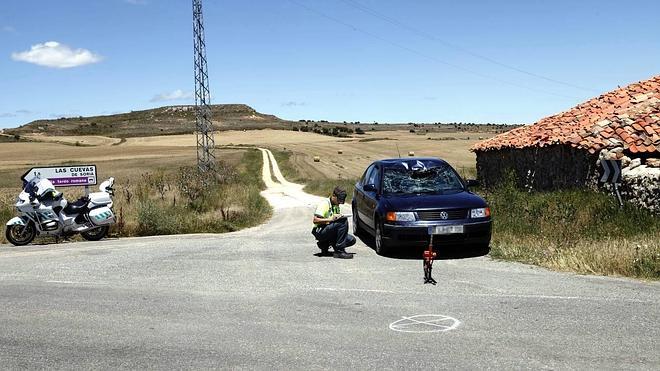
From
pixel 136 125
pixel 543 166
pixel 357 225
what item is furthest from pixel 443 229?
pixel 136 125

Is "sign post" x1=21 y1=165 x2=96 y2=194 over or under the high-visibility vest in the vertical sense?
over

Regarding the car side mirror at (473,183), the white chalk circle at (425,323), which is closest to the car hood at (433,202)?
the car side mirror at (473,183)

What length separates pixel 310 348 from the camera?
5.50m

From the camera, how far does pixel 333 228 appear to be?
10.8m

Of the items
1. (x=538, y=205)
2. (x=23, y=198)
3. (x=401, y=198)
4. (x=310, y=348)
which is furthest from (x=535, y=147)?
(x=310, y=348)

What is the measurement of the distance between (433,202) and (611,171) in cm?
658

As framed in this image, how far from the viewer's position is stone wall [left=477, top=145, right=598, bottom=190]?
16.8m

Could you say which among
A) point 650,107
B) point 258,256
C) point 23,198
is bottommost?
point 258,256

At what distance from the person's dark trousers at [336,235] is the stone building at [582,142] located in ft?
23.8

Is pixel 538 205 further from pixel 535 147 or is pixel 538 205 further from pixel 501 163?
pixel 501 163

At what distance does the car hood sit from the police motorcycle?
6.64m

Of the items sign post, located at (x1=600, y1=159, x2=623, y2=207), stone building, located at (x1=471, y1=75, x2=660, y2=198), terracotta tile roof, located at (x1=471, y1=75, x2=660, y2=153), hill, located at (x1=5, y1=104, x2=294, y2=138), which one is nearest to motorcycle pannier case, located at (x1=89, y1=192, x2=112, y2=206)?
stone building, located at (x1=471, y1=75, x2=660, y2=198)

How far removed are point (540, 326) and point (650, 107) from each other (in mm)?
14434

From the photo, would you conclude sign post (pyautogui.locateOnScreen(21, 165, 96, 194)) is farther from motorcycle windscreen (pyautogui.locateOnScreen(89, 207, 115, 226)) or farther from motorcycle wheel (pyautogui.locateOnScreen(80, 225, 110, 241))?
motorcycle windscreen (pyautogui.locateOnScreen(89, 207, 115, 226))
